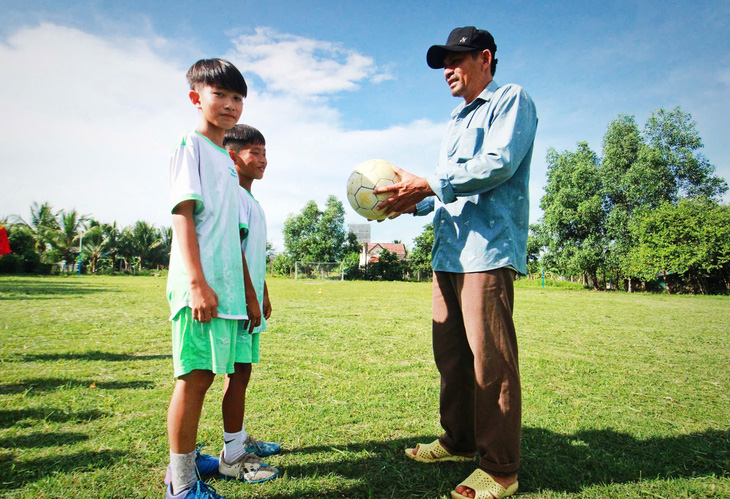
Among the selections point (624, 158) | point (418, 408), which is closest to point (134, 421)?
point (418, 408)

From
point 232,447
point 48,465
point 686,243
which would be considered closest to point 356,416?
point 232,447

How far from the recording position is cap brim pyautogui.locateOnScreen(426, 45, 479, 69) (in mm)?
2350

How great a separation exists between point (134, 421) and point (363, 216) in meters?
2.29

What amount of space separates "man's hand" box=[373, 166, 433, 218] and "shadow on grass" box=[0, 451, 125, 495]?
7.34ft

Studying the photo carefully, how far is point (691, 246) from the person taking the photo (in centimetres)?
2536

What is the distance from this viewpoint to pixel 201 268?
1.92 meters

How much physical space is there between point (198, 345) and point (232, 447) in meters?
0.80

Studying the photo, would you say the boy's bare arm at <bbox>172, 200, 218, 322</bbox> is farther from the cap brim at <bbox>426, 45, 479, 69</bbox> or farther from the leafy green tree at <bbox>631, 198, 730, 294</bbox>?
the leafy green tree at <bbox>631, 198, 730, 294</bbox>

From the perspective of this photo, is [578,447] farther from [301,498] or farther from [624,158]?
[624,158]

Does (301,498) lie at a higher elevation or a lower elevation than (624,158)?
lower

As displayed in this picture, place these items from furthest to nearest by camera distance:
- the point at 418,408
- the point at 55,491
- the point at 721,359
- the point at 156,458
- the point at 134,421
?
the point at 721,359 → the point at 418,408 → the point at 134,421 → the point at 156,458 → the point at 55,491

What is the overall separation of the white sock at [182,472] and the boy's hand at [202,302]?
653 mm

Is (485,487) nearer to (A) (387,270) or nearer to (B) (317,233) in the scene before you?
(A) (387,270)

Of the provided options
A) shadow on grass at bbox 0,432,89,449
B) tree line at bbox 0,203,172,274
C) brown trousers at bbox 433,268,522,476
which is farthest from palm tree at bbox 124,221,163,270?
brown trousers at bbox 433,268,522,476
